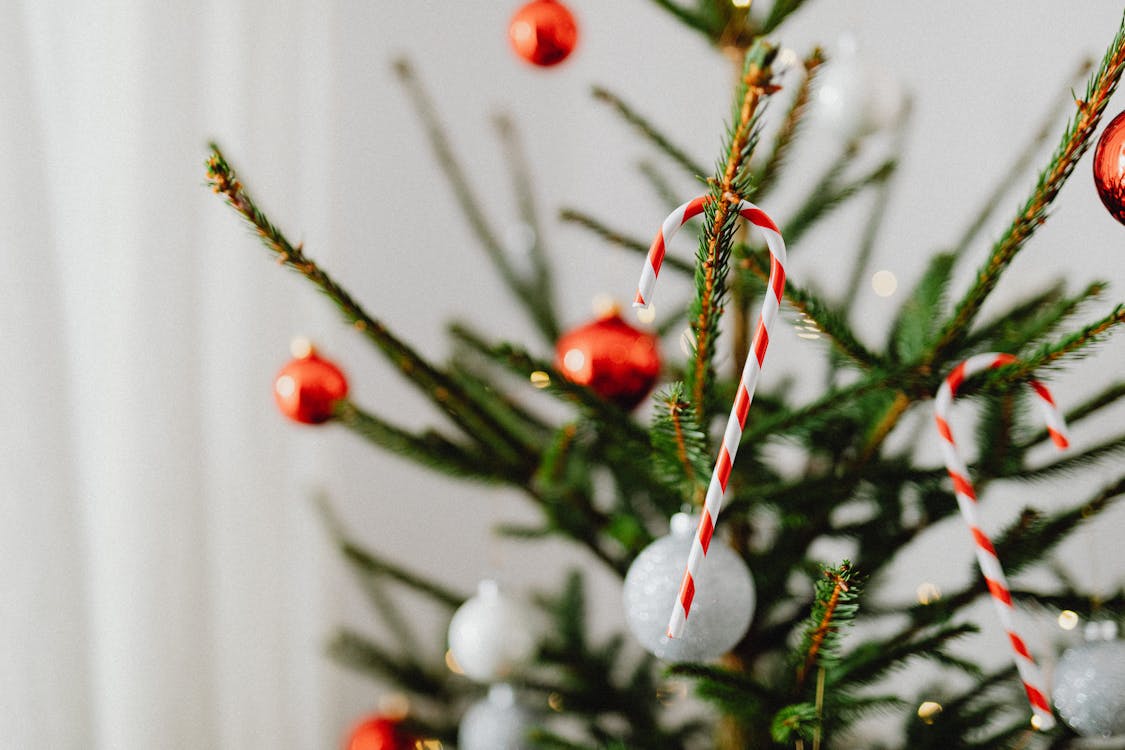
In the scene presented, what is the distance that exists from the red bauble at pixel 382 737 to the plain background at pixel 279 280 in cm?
20

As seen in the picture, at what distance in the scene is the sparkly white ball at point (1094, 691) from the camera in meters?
0.51

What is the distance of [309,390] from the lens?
2.06 feet

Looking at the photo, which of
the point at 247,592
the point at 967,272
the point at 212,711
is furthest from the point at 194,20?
the point at 967,272

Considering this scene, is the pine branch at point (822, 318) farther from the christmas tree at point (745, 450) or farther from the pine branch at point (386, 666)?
the pine branch at point (386, 666)

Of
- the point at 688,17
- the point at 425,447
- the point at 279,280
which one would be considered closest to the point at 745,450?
the point at 425,447

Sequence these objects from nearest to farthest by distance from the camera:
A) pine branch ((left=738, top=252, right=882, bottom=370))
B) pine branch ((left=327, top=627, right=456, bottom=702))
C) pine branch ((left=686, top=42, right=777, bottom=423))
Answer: pine branch ((left=686, top=42, right=777, bottom=423))
pine branch ((left=738, top=252, right=882, bottom=370))
pine branch ((left=327, top=627, right=456, bottom=702))

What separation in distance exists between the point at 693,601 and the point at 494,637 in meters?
0.24

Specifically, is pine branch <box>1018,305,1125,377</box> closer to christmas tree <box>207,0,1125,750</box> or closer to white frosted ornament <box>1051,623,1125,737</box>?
christmas tree <box>207,0,1125,750</box>

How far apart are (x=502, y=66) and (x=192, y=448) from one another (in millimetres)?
944

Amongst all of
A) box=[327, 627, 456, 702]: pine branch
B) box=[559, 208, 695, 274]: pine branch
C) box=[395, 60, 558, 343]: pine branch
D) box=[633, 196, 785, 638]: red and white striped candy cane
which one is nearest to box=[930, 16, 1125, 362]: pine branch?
box=[633, 196, 785, 638]: red and white striped candy cane

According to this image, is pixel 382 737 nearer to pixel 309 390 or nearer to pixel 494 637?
pixel 494 637

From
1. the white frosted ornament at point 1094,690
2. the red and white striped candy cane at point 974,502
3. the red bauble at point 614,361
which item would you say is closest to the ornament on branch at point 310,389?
the red bauble at point 614,361

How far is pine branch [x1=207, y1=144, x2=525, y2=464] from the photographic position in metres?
0.45

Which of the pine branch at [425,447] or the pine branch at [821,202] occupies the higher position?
the pine branch at [821,202]
